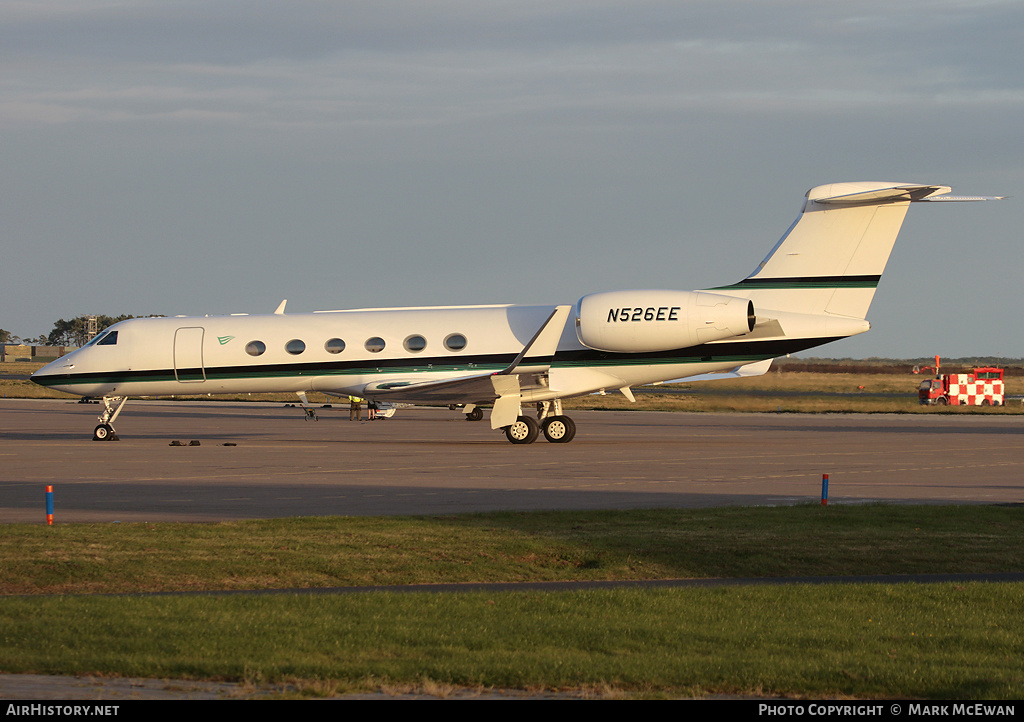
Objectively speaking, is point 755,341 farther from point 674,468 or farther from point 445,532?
point 445,532

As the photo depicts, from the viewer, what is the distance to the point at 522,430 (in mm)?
27906

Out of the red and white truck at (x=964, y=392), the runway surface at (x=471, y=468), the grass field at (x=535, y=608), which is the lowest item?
the grass field at (x=535, y=608)

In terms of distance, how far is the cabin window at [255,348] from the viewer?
29781 mm

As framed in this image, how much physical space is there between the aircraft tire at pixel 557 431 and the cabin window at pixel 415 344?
12.5 feet

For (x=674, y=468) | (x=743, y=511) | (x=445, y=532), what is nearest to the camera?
(x=445, y=532)

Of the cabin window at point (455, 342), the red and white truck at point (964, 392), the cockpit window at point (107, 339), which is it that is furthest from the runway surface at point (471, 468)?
the red and white truck at point (964, 392)

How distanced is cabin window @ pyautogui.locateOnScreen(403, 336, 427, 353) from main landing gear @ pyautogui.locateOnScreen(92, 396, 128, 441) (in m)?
8.10

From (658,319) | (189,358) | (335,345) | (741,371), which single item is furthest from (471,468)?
(189,358)

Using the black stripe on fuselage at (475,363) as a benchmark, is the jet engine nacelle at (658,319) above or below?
above

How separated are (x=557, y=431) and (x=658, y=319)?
405 centimetres

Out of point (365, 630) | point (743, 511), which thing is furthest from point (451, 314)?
point (365, 630)

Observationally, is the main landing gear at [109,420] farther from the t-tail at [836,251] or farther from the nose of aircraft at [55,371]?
the t-tail at [836,251]

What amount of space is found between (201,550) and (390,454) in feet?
45.6
